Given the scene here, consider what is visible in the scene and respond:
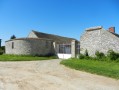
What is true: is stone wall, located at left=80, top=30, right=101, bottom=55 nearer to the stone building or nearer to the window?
the stone building

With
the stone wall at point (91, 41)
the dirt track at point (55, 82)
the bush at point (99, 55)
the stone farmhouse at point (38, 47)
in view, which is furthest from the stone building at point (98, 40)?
the dirt track at point (55, 82)

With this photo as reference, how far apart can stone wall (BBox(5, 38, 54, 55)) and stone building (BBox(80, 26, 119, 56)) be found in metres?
8.75

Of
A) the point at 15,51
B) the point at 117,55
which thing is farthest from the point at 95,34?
the point at 15,51

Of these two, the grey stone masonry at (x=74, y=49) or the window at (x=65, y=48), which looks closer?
the grey stone masonry at (x=74, y=49)

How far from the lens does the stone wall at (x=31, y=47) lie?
27781 millimetres

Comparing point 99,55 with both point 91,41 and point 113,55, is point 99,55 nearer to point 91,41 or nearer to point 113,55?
point 113,55

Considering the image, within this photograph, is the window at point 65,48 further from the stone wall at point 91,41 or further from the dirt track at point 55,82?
the dirt track at point 55,82

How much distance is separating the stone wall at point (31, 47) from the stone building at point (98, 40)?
8746mm

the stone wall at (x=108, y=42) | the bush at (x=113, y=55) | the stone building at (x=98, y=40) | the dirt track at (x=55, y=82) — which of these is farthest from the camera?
the stone building at (x=98, y=40)

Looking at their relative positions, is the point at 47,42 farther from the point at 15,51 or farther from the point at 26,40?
the point at 15,51

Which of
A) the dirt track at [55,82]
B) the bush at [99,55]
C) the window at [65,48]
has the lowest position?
the dirt track at [55,82]

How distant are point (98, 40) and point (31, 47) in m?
12.2

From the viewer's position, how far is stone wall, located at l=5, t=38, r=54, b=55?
2778 cm

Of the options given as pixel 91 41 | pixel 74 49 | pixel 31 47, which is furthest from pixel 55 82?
pixel 31 47
